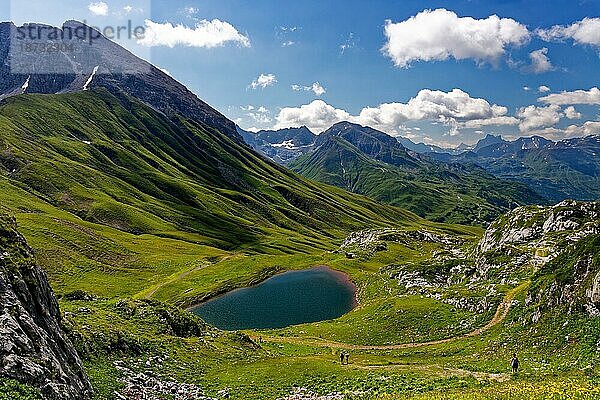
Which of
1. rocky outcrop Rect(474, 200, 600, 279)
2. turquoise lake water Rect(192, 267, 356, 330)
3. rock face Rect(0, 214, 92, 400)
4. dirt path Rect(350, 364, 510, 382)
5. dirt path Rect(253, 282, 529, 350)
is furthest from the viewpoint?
turquoise lake water Rect(192, 267, 356, 330)

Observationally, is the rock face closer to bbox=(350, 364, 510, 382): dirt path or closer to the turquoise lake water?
bbox=(350, 364, 510, 382): dirt path

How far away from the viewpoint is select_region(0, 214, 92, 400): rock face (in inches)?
842

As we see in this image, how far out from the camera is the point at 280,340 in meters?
75.7

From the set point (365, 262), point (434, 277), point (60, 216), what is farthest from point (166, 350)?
point (60, 216)

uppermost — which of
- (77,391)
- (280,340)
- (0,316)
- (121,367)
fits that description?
(0,316)

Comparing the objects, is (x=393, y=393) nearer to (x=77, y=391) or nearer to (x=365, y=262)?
(x=77, y=391)

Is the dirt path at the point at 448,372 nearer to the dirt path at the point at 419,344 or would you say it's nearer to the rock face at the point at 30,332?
the dirt path at the point at 419,344

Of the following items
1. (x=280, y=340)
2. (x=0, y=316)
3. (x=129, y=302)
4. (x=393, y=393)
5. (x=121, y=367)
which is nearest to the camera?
(x=0, y=316)

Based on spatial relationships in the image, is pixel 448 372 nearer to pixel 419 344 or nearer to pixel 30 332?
pixel 419 344

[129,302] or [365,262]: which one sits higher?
[129,302]

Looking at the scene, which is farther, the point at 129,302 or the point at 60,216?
the point at 60,216

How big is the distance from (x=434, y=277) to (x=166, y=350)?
255 feet

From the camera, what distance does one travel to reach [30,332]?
24.3m

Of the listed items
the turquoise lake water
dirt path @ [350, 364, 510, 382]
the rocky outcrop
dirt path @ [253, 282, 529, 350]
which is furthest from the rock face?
the turquoise lake water
